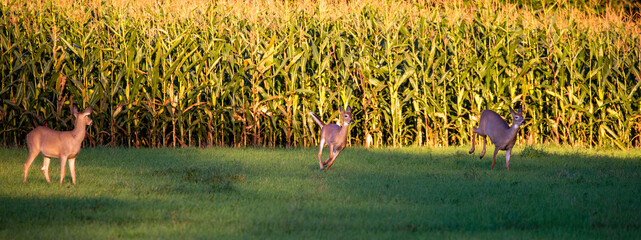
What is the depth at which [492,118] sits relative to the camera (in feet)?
37.9

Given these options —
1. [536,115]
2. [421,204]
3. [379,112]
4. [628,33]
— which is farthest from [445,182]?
[628,33]

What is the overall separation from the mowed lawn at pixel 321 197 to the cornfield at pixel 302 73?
1.66 metres

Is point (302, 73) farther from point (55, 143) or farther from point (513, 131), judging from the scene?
point (55, 143)

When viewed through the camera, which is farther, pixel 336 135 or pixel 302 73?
pixel 302 73

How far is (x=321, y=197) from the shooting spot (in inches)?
336

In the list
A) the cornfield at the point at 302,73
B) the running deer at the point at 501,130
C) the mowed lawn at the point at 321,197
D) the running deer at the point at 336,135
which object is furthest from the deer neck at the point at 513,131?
the cornfield at the point at 302,73

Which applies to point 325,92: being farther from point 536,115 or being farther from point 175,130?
point 536,115

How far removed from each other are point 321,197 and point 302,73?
6335mm

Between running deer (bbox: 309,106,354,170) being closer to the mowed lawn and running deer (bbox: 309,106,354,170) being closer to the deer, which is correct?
the mowed lawn

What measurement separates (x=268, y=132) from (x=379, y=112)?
A: 228 cm

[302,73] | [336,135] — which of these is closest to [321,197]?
[336,135]

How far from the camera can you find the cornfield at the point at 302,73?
558 inches

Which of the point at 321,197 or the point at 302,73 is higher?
the point at 302,73

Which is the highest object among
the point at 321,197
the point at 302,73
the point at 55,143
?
the point at 302,73
